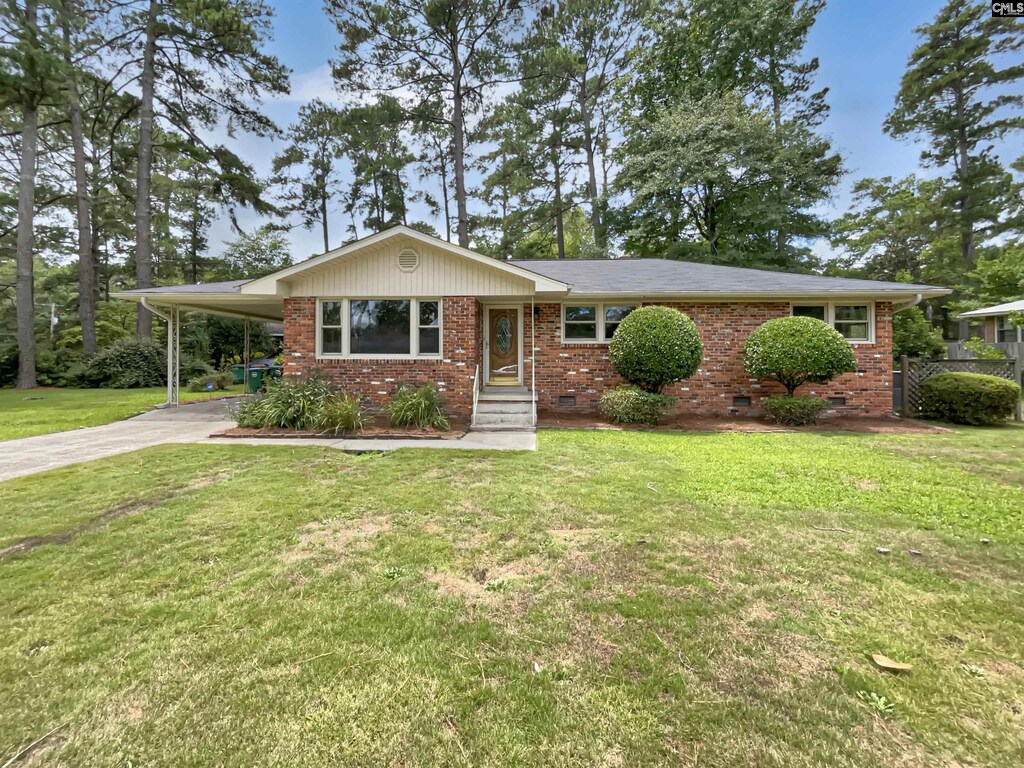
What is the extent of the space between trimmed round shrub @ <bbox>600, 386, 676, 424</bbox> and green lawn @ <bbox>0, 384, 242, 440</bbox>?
425 inches

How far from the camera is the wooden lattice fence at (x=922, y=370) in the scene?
991 cm

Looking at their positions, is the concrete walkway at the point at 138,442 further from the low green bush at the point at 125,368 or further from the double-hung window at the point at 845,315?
the low green bush at the point at 125,368

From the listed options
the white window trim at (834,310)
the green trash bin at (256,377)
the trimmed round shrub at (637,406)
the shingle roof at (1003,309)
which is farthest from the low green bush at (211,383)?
the shingle roof at (1003,309)

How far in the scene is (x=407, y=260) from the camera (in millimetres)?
9828

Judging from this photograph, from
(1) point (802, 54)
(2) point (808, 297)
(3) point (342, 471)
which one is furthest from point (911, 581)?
(1) point (802, 54)

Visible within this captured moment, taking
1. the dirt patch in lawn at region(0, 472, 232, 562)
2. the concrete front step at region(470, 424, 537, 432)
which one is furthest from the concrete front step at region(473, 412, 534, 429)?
the dirt patch in lawn at region(0, 472, 232, 562)

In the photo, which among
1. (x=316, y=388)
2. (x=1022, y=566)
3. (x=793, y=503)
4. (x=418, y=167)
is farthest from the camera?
(x=418, y=167)

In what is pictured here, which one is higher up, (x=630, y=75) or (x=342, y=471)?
(x=630, y=75)

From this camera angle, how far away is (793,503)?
4.43m

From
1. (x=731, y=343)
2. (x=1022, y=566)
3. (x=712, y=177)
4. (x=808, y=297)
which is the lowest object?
(x=1022, y=566)

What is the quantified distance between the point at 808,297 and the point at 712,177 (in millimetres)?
9893

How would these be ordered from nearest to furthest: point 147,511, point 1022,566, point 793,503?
point 1022,566 → point 147,511 → point 793,503

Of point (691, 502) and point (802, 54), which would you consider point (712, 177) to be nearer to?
point (802, 54)

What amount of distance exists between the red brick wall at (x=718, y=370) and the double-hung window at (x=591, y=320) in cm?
22
